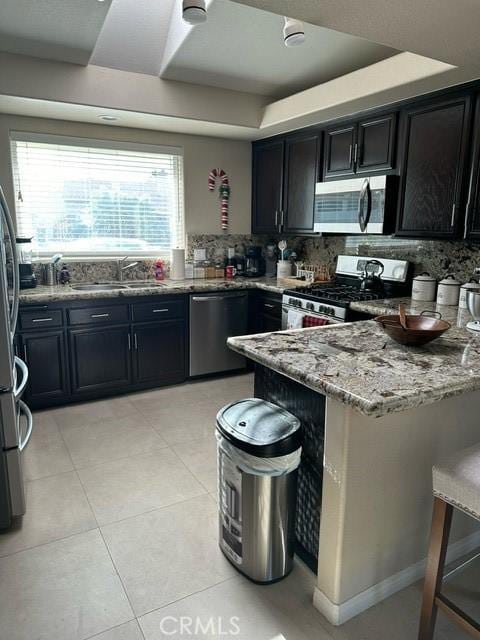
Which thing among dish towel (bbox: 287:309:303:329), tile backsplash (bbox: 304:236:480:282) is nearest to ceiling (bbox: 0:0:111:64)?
dish towel (bbox: 287:309:303:329)

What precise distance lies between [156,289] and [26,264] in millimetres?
1086

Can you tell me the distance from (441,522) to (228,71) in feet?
11.1

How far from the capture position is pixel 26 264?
3.74 metres

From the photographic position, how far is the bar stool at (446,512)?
1.42 m

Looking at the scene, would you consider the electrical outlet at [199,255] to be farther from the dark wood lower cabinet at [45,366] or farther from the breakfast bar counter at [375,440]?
the breakfast bar counter at [375,440]

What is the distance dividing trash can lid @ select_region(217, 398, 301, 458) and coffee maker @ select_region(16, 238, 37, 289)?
2454 mm

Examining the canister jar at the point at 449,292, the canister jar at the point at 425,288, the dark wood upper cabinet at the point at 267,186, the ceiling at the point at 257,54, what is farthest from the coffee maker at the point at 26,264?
the canister jar at the point at 449,292

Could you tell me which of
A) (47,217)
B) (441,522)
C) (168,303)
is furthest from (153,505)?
(47,217)

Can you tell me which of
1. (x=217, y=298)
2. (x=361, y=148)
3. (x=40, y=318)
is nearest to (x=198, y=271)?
(x=217, y=298)

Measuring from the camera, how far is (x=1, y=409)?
2.15 metres

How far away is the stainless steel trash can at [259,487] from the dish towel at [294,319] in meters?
1.77

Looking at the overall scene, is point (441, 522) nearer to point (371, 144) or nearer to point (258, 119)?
point (371, 144)

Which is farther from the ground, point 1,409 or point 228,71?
point 228,71

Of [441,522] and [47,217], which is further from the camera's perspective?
[47,217]
